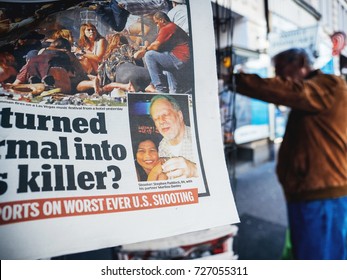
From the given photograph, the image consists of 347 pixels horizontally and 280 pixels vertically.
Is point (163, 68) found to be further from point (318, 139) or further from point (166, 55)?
point (318, 139)

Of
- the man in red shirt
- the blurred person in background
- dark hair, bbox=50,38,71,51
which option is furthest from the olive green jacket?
dark hair, bbox=50,38,71,51

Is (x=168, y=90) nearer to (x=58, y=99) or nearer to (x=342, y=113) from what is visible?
(x=58, y=99)

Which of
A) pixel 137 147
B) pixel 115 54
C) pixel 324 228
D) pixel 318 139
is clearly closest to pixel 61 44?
pixel 115 54

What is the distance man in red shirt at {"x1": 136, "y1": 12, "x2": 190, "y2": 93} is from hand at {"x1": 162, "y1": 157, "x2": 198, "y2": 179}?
14 cm

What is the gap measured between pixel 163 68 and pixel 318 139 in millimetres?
872

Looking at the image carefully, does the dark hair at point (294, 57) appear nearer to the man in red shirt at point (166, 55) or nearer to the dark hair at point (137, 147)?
the man in red shirt at point (166, 55)

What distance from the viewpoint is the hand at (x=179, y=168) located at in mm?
489

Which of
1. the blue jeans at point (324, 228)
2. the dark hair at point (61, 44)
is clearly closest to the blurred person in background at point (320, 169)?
the blue jeans at point (324, 228)

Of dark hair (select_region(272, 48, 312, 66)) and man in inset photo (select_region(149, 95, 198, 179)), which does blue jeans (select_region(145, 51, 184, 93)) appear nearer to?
man in inset photo (select_region(149, 95, 198, 179))

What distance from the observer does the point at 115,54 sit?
492mm
